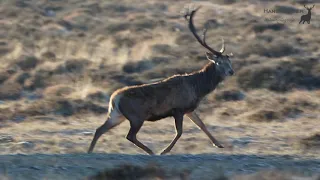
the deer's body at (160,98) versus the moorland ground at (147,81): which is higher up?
the deer's body at (160,98)

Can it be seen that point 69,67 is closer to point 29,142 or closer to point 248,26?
point 29,142

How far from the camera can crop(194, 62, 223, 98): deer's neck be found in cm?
1352

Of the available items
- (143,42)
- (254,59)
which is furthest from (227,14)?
(254,59)

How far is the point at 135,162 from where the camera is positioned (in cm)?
1091

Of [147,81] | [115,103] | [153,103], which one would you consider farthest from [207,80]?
[147,81]

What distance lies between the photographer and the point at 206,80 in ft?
45.0

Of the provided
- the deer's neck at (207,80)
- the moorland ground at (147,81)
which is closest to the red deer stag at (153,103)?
the deer's neck at (207,80)

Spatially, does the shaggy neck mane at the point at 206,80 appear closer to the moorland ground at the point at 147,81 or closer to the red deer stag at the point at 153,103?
the red deer stag at the point at 153,103

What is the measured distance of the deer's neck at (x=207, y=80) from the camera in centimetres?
1352

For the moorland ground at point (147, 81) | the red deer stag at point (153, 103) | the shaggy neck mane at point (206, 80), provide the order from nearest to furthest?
1. the moorland ground at point (147, 81)
2. the red deer stag at point (153, 103)
3. the shaggy neck mane at point (206, 80)

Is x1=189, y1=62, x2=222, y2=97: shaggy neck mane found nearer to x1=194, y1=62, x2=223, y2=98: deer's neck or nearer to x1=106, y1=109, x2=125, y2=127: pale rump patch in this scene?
x1=194, y1=62, x2=223, y2=98: deer's neck

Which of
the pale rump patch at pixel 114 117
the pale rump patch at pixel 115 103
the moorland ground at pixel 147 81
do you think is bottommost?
the moorland ground at pixel 147 81

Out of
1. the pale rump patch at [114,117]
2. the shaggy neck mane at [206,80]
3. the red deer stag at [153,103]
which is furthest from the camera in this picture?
the shaggy neck mane at [206,80]

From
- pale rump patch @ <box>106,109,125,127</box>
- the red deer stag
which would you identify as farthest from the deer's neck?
pale rump patch @ <box>106,109,125,127</box>
